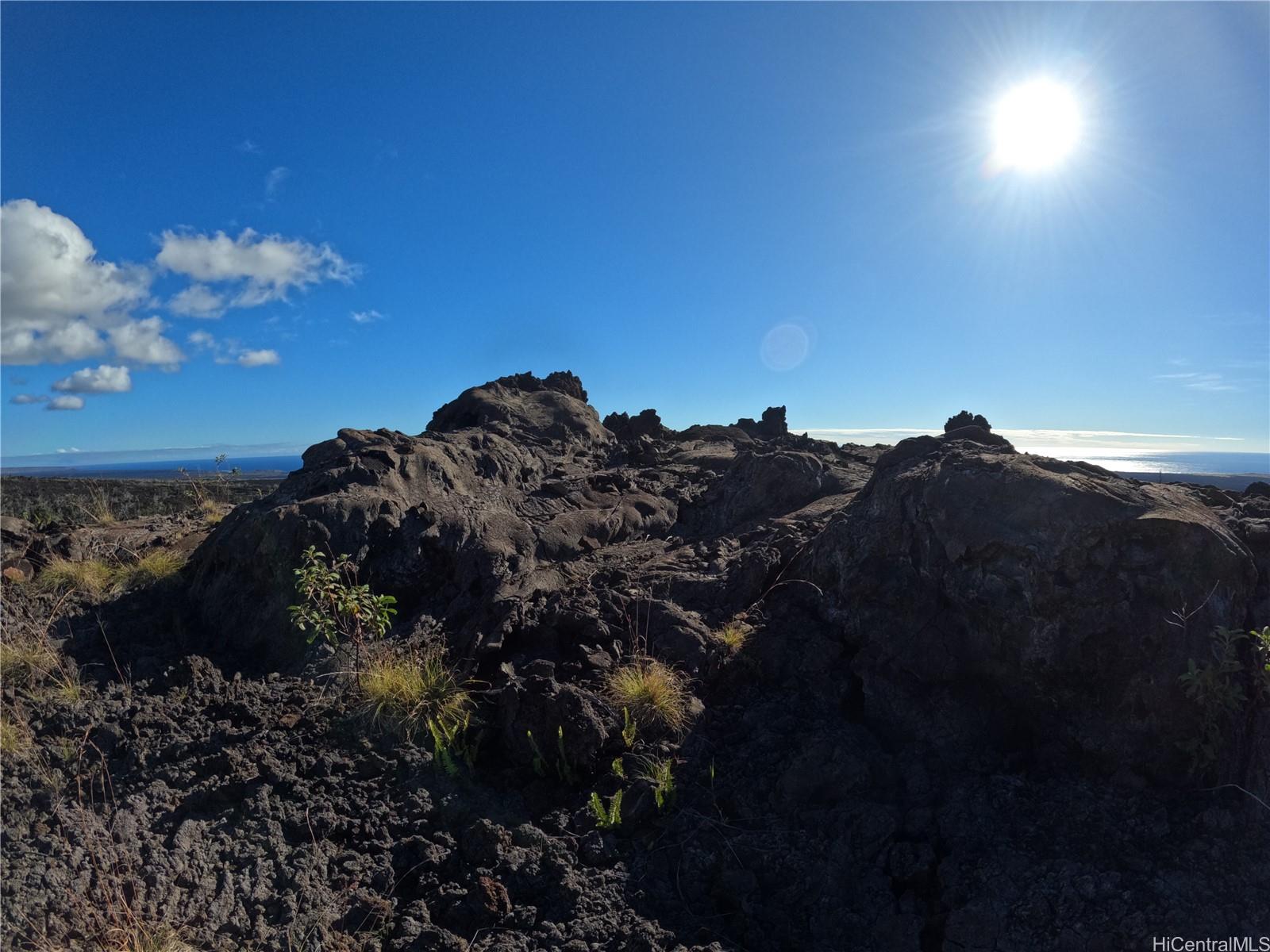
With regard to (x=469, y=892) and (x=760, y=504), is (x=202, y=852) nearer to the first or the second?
(x=469, y=892)

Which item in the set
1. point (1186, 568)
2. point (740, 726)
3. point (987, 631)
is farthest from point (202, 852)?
point (1186, 568)

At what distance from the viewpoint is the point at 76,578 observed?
277 inches

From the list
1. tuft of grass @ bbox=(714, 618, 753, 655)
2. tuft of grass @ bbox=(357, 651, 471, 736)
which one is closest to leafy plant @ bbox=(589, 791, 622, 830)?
tuft of grass @ bbox=(357, 651, 471, 736)

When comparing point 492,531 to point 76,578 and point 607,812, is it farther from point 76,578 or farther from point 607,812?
point 76,578

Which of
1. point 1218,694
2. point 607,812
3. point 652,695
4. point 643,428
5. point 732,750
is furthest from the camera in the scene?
point 643,428

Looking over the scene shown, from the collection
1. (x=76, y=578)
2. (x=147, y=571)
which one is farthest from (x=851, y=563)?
(x=76, y=578)

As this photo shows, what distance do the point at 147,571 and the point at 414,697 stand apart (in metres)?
4.23

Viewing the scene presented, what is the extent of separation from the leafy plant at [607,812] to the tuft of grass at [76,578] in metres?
5.75

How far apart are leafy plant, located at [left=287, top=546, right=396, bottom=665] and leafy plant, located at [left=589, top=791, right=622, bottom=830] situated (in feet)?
7.06

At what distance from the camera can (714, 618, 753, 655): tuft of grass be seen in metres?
5.48

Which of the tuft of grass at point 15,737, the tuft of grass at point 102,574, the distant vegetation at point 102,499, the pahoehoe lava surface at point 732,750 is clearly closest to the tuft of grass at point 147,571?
the tuft of grass at point 102,574

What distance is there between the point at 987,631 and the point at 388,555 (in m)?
5.23

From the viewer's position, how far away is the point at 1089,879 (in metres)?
3.52

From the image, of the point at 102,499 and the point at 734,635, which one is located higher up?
the point at 102,499
